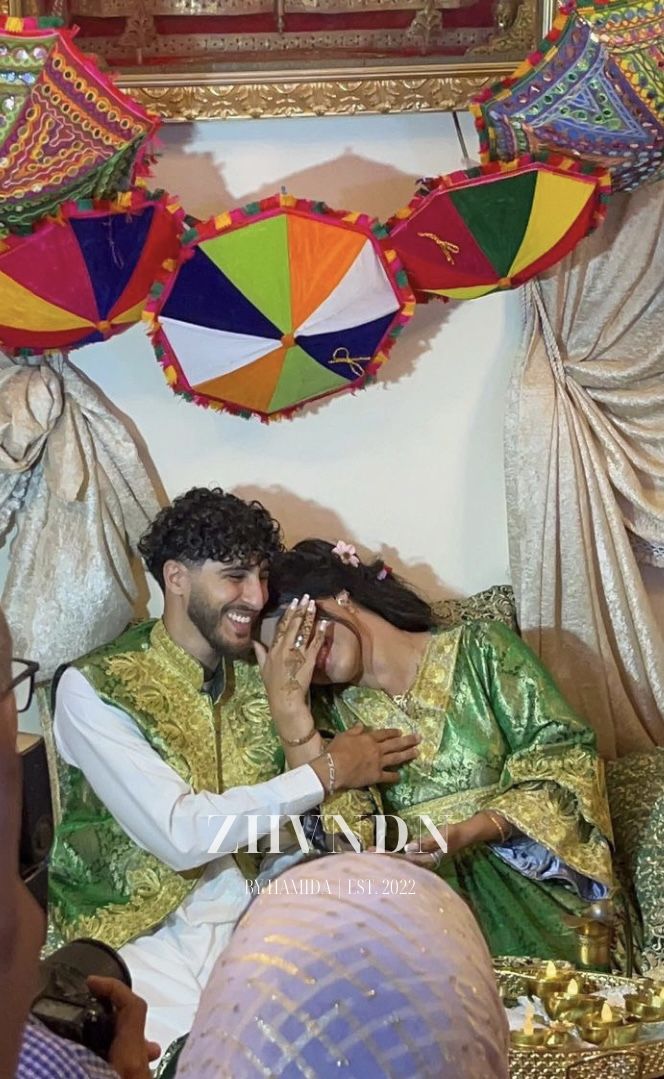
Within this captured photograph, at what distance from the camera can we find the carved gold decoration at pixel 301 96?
2.71m

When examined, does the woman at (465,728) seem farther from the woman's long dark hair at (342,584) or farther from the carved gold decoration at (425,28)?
the carved gold decoration at (425,28)

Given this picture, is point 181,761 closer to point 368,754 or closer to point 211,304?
point 368,754

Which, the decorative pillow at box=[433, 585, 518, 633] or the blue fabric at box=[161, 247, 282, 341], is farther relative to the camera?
the decorative pillow at box=[433, 585, 518, 633]

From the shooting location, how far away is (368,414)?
Answer: 296cm

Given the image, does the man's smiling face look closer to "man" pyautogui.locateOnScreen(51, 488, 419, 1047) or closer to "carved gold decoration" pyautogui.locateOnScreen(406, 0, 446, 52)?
"man" pyautogui.locateOnScreen(51, 488, 419, 1047)

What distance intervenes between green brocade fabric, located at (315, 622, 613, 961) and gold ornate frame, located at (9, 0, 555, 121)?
1.18 metres

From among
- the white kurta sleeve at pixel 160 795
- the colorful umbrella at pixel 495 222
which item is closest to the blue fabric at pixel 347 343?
the colorful umbrella at pixel 495 222

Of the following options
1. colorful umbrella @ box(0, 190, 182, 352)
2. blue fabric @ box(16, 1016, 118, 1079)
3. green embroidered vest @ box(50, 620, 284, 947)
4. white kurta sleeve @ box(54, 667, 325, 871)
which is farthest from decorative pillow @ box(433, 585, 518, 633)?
blue fabric @ box(16, 1016, 118, 1079)

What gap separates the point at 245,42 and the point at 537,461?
1126 millimetres

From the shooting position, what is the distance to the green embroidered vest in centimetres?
242

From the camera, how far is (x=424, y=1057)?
633mm

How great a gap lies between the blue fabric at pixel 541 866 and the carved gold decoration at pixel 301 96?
160cm

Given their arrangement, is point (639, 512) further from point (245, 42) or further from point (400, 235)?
point (245, 42)

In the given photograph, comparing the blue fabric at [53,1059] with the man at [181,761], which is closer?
the blue fabric at [53,1059]
